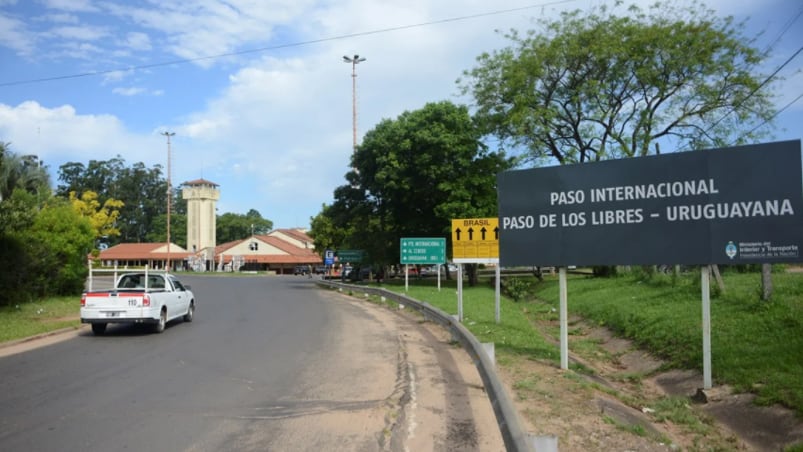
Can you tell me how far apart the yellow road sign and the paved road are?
2.53m

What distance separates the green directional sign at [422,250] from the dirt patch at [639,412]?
16.0 metres

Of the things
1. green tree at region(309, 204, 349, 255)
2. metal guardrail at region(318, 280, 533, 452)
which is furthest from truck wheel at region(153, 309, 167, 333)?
green tree at region(309, 204, 349, 255)

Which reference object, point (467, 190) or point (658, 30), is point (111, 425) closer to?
point (467, 190)

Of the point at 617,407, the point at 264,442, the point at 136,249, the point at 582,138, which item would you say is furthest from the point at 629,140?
the point at 136,249

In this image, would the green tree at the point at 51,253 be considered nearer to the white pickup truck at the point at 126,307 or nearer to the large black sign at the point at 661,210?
the white pickup truck at the point at 126,307

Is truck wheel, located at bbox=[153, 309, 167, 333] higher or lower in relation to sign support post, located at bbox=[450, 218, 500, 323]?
lower

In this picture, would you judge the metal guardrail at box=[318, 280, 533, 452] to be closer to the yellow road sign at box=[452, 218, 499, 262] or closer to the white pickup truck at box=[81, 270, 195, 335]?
the yellow road sign at box=[452, 218, 499, 262]

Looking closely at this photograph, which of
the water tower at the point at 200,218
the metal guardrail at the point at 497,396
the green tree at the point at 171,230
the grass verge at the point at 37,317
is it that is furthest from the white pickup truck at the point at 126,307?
the green tree at the point at 171,230

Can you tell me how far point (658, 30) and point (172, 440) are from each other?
109 feet

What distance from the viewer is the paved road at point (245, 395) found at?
6.37 metres

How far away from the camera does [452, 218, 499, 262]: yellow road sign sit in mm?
16547

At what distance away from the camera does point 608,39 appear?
33375 millimetres

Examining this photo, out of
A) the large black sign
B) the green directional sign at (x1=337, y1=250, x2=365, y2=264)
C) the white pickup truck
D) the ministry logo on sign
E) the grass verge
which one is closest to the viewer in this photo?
the large black sign

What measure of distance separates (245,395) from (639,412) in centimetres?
529
